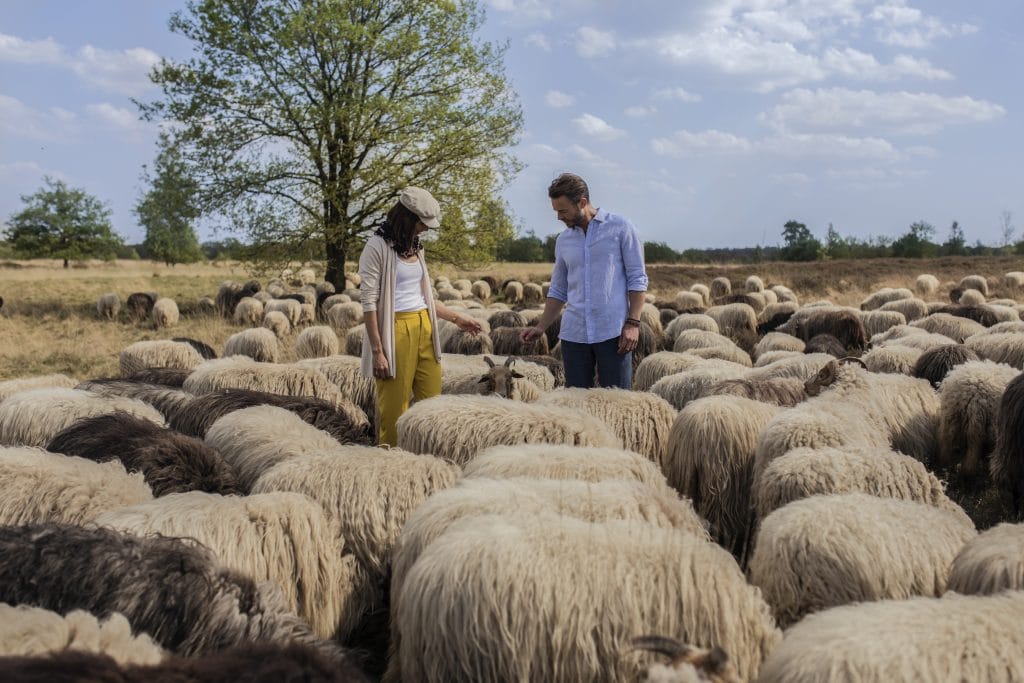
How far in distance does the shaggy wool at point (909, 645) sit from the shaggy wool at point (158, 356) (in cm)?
1017

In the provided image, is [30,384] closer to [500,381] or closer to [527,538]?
[500,381]

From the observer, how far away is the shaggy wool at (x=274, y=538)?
3.44m

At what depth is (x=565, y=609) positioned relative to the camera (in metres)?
2.67

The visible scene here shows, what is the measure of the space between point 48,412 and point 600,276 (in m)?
4.25

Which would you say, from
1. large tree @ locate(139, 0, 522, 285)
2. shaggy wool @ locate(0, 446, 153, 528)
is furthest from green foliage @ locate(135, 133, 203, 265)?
shaggy wool @ locate(0, 446, 153, 528)

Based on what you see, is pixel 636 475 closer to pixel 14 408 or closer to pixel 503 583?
pixel 503 583

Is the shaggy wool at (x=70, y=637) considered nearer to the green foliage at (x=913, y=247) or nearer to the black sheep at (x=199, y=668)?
the black sheep at (x=199, y=668)

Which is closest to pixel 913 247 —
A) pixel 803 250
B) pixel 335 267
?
pixel 803 250

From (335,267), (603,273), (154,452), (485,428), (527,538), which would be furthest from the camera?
(335,267)

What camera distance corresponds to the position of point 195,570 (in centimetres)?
296

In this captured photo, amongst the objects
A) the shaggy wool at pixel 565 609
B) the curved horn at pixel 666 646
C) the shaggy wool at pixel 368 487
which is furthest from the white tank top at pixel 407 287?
the curved horn at pixel 666 646

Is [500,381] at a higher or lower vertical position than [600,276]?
lower

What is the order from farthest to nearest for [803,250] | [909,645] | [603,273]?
1. [803,250]
2. [603,273]
3. [909,645]

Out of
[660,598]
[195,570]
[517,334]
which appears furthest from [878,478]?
[517,334]
